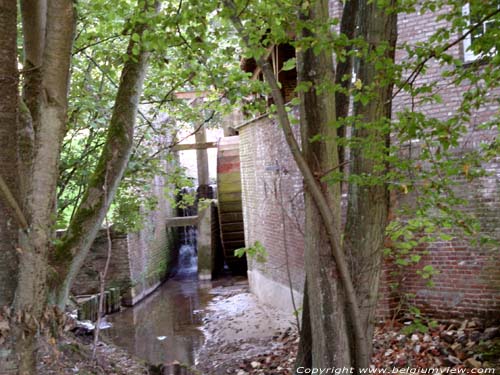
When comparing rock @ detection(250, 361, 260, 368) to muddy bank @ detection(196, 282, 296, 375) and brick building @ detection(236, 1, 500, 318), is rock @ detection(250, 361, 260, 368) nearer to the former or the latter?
muddy bank @ detection(196, 282, 296, 375)

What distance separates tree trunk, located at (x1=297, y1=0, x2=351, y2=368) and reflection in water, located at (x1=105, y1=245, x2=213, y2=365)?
4751 mm

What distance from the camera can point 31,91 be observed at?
3918mm

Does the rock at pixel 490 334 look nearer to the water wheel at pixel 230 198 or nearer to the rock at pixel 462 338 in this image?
the rock at pixel 462 338

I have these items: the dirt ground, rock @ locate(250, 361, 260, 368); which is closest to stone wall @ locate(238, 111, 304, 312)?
the dirt ground

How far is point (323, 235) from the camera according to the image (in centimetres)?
324

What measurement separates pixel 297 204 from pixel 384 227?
4.56 m

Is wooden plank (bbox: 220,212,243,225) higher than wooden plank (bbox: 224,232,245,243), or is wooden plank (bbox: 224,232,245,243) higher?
wooden plank (bbox: 220,212,243,225)

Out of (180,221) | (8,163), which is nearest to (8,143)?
(8,163)

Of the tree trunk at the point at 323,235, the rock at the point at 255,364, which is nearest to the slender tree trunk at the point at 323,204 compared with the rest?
the tree trunk at the point at 323,235

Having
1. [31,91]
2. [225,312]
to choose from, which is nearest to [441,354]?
[31,91]

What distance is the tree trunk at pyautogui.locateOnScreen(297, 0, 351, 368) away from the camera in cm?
323

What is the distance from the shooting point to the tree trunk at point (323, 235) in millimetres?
3229

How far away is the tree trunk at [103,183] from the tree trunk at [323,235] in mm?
1554

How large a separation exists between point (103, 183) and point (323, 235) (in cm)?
208
